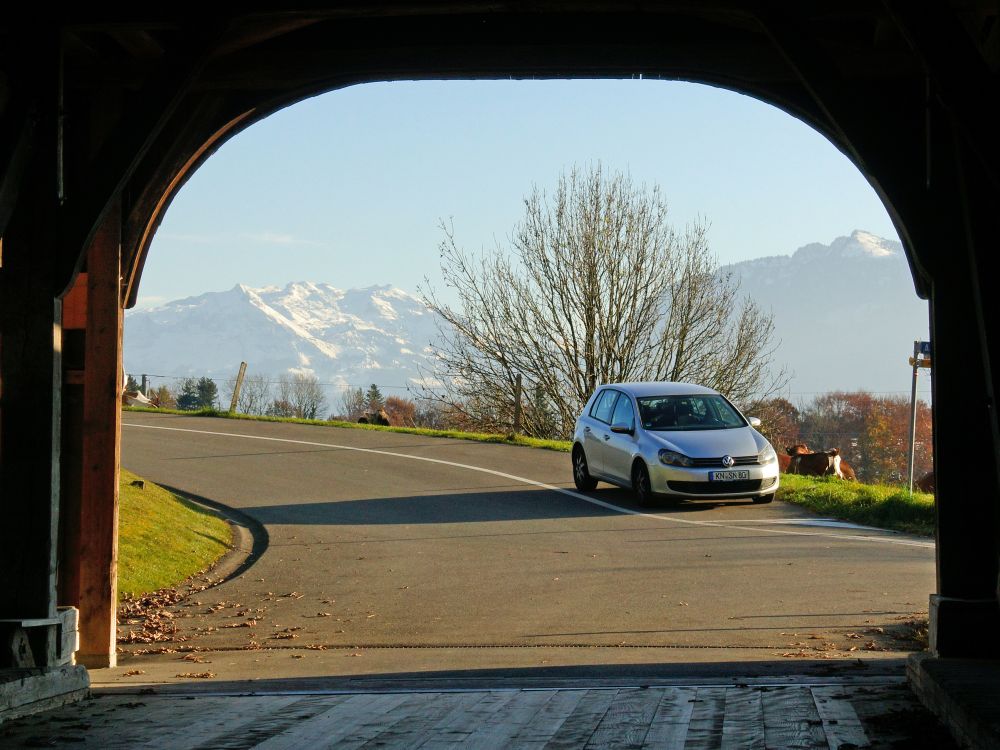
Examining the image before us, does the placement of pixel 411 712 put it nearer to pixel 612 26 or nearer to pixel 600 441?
pixel 612 26

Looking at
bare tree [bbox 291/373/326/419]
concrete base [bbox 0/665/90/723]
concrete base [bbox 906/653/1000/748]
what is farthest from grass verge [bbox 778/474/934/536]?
bare tree [bbox 291/373/326/419]

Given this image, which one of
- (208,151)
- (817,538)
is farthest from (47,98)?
(817,538)

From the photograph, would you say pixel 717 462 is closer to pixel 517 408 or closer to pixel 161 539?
pixel 161 539

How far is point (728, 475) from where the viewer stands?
17047 mm

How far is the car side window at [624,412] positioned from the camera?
18.1m

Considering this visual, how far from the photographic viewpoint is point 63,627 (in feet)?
22.4

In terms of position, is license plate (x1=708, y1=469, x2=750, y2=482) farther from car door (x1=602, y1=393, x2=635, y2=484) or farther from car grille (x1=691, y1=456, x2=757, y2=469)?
car door (x1=602, y1=393, x2=635, y2=484)

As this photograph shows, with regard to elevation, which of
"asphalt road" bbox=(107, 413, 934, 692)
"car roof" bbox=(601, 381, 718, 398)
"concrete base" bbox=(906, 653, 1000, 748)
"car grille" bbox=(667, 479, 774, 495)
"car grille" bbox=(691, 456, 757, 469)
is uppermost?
"car roof" bbox=(601, 381, 718, 398)

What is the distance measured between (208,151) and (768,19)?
13.1ft

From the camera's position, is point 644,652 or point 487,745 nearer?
point 487,745

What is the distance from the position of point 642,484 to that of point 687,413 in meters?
1.33

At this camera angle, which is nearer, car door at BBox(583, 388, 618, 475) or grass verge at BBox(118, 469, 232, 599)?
grass verge at BBox(118, 469, 232, 599)

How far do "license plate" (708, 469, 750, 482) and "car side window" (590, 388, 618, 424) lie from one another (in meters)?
2.25

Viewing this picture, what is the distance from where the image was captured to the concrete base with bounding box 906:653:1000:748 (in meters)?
4.66
